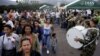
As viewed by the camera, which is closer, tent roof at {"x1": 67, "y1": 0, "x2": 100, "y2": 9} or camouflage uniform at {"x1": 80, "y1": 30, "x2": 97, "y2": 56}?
camouflage uniform at {"x1": 80, "y1": 30, "x2": 97, "y2": 56}

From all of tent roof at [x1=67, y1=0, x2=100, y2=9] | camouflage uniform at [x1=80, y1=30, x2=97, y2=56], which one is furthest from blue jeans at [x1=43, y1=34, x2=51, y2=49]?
tent roof at [x1=67, y1=0, x2=100, y2=9]

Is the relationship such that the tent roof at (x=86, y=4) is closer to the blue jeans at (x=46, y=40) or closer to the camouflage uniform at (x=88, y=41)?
the blue jeans at (x=46, y=40)

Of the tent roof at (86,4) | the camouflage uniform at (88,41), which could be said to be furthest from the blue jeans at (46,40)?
the tent roof at (86,4)

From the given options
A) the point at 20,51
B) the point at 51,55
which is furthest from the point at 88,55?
the point at 51,55

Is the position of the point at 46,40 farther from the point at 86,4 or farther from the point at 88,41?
the point at 86,4

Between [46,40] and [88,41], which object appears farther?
[46,40]

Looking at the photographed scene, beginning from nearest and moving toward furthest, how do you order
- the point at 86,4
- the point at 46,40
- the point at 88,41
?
the point at 88,41
the point at 46,40
the point at 86,4

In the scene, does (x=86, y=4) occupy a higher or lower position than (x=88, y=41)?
lower

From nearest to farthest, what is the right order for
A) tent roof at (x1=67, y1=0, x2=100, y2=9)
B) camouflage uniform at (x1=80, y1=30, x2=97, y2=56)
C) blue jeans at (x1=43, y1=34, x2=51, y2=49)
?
camouflage uniform at (x1=80, y1=30, x2=97, y2=56), blue jeans at (x1=43, y1=34, x2=51, y2=49), tent roof at (x1=67, y1=0, x2=100, y2=9)

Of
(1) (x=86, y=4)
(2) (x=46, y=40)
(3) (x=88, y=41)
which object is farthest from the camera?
(1) (x=86, y=4)

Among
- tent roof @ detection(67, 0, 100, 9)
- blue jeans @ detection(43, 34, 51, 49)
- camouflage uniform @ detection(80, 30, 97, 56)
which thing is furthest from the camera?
tent roof @ detection(67, 0, 100, 9)

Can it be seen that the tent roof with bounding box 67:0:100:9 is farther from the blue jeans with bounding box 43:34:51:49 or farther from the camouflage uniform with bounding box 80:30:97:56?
the camouflage uniform with bounding box 80:30:97:56

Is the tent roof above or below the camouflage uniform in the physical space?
below

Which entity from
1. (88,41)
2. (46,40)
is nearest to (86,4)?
(46,40)
